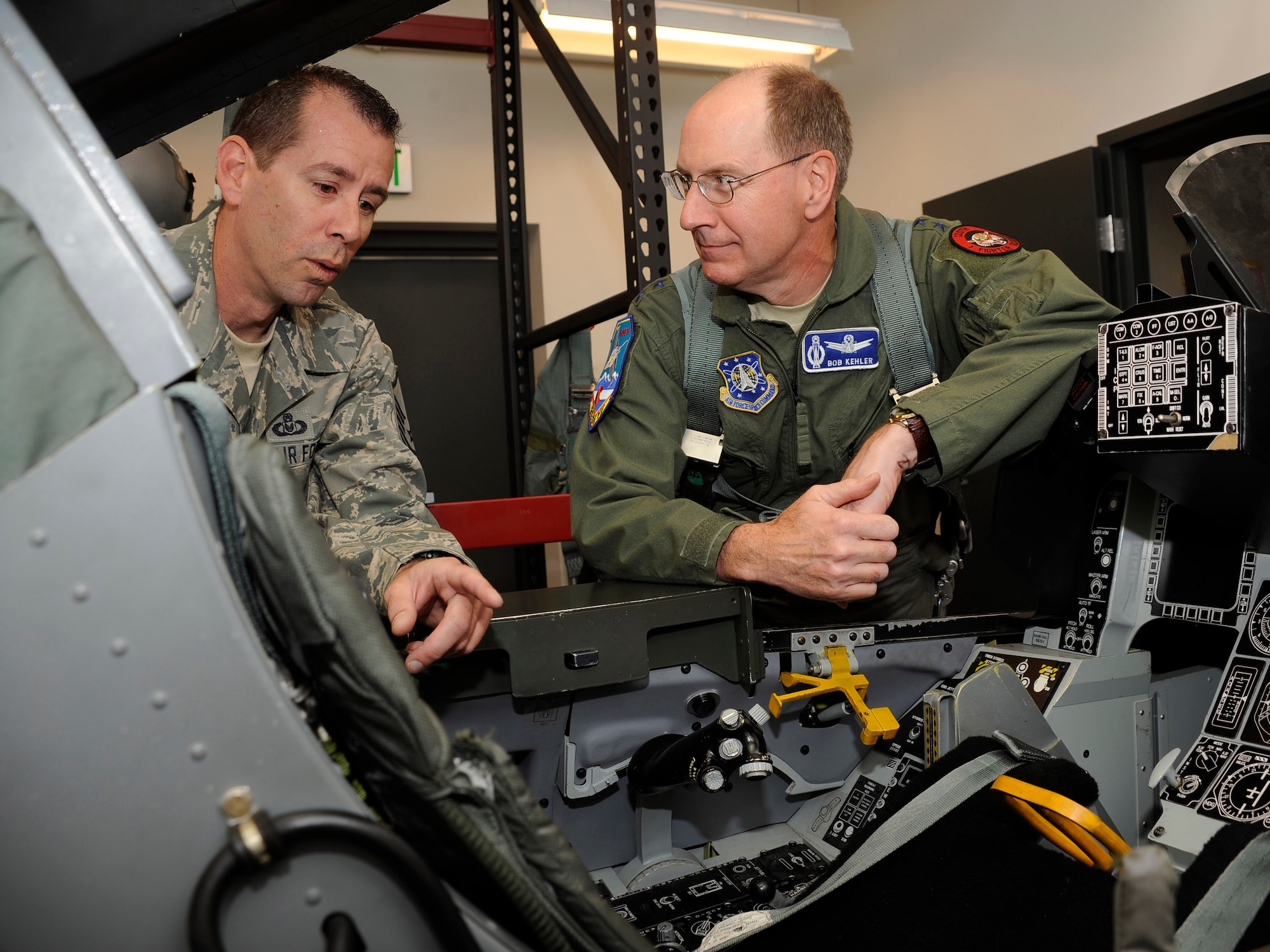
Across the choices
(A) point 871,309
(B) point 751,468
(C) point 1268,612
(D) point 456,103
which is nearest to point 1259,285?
(C) point 1268,612

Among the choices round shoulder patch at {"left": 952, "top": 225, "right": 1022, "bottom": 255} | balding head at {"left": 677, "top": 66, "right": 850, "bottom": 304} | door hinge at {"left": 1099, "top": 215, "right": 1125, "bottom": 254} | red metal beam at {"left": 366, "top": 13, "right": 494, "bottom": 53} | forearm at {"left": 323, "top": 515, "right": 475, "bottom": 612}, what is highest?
red metal beam at {"left": 366, "top": 13, "right": 494, "bottom": 53}

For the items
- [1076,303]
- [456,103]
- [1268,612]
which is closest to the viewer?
[1268,612]

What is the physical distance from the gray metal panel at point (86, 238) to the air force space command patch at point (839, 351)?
1214 mm

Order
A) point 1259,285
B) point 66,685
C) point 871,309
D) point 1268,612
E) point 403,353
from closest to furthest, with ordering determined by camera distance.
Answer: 1. point 66,685
2. point 1268,612
3. point 1259,285
4. point 871,309
5. point 403,353

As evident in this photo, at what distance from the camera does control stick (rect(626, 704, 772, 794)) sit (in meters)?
0.96

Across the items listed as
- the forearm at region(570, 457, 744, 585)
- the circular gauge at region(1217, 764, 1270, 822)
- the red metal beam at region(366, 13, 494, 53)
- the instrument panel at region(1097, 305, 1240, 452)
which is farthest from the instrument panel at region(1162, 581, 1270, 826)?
the red metal beam at region(366, 13, 494, 53)

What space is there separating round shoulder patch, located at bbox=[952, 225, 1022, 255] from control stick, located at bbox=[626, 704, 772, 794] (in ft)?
3.14

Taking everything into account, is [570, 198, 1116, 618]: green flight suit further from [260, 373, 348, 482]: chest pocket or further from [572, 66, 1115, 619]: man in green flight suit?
[260, 373, 348, 482]: chest pocket

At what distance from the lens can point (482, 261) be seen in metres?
4.49

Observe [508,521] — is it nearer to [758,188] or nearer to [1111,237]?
[758,188]

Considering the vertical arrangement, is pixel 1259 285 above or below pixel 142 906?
→ above

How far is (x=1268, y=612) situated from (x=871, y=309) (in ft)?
2.60

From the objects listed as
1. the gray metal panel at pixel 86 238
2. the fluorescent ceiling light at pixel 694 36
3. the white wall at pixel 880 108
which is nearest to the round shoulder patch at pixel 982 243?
the gray metal panel at pixel 86 238

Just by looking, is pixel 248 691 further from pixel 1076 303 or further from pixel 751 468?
pixel 1076 303
